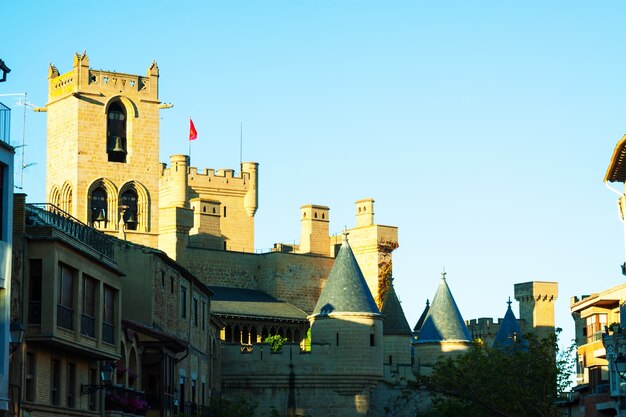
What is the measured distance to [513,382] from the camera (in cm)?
5409

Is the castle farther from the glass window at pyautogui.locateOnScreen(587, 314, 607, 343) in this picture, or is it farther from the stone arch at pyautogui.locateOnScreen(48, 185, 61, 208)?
the glass window at pyautogui.locateOnScreen(587, 314, 607, 343)

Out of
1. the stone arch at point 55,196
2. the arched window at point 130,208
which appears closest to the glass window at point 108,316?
the arched window at point 130,208

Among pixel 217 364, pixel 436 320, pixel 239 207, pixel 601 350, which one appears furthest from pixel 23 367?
pixel 239 207

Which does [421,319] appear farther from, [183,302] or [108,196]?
[183,302]

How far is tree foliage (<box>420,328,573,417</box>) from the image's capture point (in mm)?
53031

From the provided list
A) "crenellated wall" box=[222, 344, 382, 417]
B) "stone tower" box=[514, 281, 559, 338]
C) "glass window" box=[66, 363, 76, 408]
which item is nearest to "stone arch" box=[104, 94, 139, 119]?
"crenellated wall" box=[222, 344, 382, 417]

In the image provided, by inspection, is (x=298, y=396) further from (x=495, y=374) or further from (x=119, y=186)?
(x=119, y=186)

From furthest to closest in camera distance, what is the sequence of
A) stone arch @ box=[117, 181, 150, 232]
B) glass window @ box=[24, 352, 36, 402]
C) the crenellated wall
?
stone arch @ box=[117, 181, 150, 232] → the crenellated wall → glass window @ box=[24, 352, 36, 402]

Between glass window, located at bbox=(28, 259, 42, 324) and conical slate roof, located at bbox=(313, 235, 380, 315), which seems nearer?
glass window, located at bbox=(28, 259, 42, 324)

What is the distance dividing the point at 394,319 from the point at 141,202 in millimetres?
17358

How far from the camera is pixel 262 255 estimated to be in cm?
10150

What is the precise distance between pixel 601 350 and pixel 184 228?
4871cm

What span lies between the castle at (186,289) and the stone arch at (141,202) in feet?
0.26

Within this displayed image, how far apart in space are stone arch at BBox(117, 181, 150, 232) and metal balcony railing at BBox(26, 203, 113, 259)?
52.7 metres
